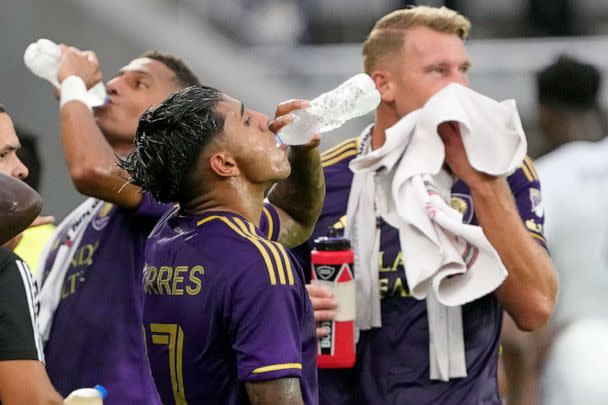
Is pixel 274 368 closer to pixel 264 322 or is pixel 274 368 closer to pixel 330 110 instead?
pixel 264 322

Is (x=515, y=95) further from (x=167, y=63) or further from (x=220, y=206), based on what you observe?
(x=220, y=206)

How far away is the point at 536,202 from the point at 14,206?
151 centimetres

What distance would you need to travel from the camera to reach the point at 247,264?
2312 mm

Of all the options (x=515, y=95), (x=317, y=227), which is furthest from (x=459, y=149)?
(x=515, y=95)

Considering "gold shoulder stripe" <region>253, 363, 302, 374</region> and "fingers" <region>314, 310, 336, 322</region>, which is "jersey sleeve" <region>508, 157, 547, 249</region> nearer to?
"fingers" <region>314, 310, 336, 322</region>

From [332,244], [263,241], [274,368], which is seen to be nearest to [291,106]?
[263,241]

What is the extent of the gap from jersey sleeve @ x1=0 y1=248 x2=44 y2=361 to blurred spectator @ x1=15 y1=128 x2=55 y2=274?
5.16 ft

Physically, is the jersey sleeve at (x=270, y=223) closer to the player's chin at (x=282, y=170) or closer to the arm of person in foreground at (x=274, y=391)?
the player's chin at (x=282, y=170)

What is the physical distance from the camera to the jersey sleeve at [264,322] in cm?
226

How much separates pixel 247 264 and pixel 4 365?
52 centimetres

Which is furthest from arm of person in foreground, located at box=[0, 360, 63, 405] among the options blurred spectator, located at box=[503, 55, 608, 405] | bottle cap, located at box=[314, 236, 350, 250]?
blurred spectator, located at box=[503, 55, 608, 405]

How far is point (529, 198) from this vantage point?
3203mm

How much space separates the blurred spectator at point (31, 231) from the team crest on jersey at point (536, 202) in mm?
1651

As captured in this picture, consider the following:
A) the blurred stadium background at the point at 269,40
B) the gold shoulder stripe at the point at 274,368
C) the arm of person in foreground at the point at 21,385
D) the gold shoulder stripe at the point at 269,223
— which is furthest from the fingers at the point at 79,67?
the blurred stadium background at the point at 269,40
